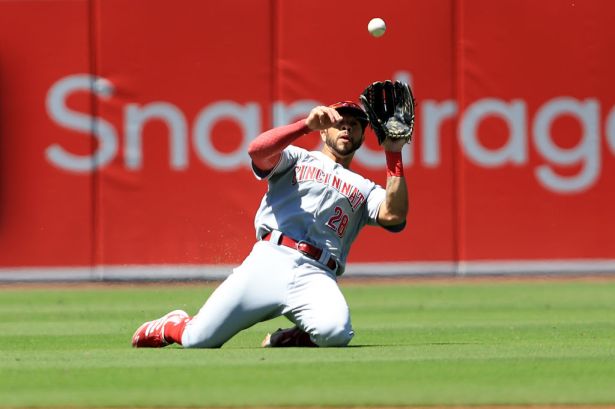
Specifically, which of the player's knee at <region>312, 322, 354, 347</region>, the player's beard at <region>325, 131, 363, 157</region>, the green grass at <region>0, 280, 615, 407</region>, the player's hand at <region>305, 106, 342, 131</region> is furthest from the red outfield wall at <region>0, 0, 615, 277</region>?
the player's hand at <region>305, 106, 342, 131</region>

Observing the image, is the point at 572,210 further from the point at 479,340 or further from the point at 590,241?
the point at 479,340

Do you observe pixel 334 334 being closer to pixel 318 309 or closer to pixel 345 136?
pixel 318 309

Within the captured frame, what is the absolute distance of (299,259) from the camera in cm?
702

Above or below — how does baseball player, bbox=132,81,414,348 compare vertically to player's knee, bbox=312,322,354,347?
above

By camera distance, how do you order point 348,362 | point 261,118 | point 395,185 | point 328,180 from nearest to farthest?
1. point 348,362
2. point 395,185
3. point 328,180
4. point 261,118

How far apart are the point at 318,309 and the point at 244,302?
0.37 metres

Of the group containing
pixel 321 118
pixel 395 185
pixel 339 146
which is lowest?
pixel 395 185

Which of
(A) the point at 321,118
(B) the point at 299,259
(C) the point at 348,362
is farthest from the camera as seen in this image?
(B) the point at 299,259

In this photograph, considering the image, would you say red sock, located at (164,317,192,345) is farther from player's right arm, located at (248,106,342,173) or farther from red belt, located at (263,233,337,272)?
player's right arm, located at (248,106,342,173)

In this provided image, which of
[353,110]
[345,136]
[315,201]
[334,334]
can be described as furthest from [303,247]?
[353,110]

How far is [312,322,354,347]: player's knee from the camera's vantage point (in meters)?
6.77

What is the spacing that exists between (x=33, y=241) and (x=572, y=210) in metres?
4.92

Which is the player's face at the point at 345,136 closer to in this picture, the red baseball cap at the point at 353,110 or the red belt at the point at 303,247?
the red baseball cap at the point at 353,110

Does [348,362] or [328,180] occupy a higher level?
[328,180]
